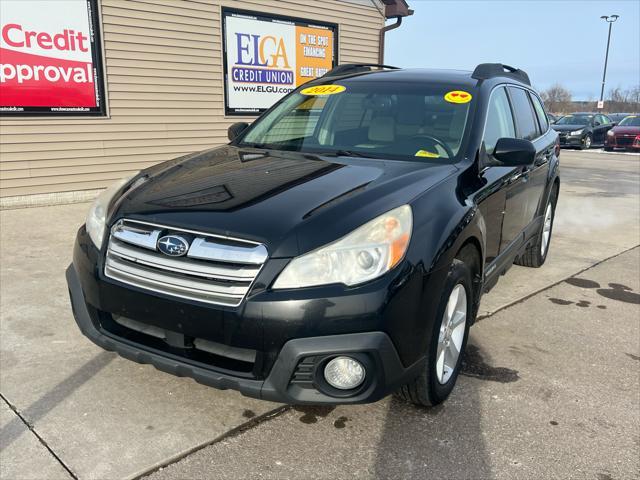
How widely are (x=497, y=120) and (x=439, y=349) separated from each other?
1.75m

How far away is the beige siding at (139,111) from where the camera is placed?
7.63 m

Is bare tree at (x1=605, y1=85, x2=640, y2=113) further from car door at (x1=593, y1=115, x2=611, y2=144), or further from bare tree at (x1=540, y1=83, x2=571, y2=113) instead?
car door at (x1=593, y1=115, x2=611, y2=144)

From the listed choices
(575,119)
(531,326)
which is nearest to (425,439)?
(531,326)

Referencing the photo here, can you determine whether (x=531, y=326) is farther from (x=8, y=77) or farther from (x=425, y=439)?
(x=8, y=77)

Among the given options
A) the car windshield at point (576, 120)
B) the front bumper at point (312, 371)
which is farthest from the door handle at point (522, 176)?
the car windshield at point (576, 120)

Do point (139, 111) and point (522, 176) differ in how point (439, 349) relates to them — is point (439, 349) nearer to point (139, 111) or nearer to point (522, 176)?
point (522, 176)

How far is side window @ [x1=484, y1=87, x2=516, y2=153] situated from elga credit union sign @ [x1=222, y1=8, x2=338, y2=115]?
254 inches

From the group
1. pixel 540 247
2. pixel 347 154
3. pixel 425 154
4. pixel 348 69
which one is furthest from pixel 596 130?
pixel 347 154

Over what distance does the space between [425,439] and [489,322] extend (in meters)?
1.62

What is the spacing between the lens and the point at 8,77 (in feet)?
23.6

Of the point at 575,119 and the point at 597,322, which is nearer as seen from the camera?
the point at 597,322

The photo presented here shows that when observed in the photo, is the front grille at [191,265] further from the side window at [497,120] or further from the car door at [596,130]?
the car door at [596,130]

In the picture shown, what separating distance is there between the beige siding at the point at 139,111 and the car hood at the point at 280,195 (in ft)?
17.3

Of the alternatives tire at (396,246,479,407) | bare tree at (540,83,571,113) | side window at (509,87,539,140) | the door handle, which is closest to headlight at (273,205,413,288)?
tire at (396,246,479,407)
